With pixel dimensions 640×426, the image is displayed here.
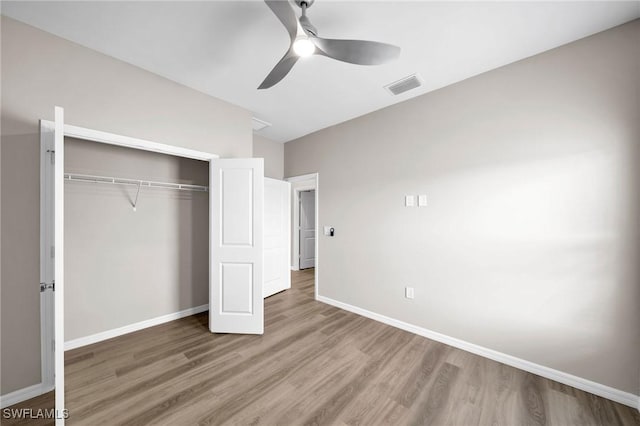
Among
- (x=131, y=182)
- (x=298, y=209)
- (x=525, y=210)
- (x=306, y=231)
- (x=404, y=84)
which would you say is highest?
(x=404, y=84)

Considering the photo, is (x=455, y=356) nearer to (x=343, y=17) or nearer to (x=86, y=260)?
(x=343, y=17)

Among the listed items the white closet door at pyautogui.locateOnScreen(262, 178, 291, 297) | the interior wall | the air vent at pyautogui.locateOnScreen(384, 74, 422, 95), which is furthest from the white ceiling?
the white closet door at pyautogui.locateOnScreen(262, 178, 291, 297)

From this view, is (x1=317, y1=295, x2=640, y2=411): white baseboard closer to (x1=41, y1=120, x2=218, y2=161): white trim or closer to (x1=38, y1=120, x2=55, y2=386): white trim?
(x1=41, y1=120, x2=218, y2=161): white trim

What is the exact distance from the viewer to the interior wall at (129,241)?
8.02ft

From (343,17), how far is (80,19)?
2023mm

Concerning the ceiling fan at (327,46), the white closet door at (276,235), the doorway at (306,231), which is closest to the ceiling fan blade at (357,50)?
the ceiling fan at (327,46)

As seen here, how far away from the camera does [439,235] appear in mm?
2648

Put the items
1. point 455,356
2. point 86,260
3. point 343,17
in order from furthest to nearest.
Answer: point 86,260, point 455,356, point 343,17

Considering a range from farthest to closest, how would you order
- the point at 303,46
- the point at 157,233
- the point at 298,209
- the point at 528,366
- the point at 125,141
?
the point at 298,209, the point at 157,233, the point at 125,141, the point at 528,366, the point at 303,46

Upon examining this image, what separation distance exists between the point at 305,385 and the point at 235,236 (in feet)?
5.57

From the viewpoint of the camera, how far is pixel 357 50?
1.54 m

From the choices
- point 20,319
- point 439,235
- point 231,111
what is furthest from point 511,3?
point 20,319

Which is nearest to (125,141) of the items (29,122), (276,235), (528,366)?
(29,122)

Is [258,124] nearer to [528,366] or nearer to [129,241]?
[129,241]
